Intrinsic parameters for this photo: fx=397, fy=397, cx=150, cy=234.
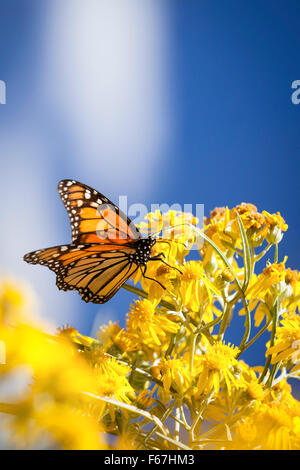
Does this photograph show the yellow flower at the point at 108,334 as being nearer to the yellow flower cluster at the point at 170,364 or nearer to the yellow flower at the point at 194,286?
the yellow flower cluster at the point at 170,364

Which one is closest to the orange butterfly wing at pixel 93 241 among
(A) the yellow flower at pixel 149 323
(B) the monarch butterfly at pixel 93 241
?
(B) the monarch butterfly at pixel 93 241

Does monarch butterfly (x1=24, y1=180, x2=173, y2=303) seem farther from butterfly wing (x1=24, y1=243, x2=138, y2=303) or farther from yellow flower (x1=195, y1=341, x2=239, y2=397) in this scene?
yellow flower (x1=195, y1=341, x2=239, y2=397)

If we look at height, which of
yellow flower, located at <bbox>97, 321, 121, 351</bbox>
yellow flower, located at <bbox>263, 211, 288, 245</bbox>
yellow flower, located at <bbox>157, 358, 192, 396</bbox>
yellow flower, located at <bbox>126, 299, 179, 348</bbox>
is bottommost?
yellow flower, located at <bbox>157, 358, 192, 396</bbox>

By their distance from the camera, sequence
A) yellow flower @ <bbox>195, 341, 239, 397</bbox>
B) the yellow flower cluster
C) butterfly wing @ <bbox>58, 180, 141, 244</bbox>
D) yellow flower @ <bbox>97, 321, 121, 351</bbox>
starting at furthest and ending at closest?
butterfly wing @ <bbox>58, 180, 141, 244</bbox>, yellow flower @ <bbox>97, 321, 121, 351</bbox>, yellow flower @ <bbox>195, 341, 239, 397</bbox>, the yellow flower cluster

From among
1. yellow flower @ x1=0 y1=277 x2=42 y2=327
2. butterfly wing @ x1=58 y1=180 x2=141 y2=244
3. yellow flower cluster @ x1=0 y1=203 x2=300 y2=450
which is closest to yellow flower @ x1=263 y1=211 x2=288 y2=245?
yellow flower cluster @ x1=0 y1=203 x2=300 y2=450

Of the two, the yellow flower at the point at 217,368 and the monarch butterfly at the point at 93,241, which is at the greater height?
the monarch butterfly at the point at 93,241

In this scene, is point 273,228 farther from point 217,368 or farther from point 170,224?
point 217,368
